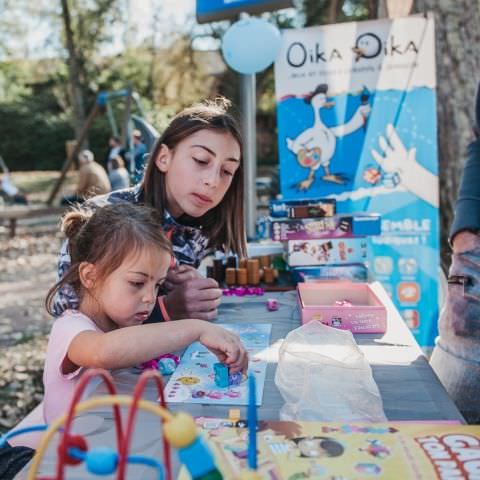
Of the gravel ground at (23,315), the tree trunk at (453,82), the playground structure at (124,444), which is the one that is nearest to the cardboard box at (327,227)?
the playground structure at (124,444)

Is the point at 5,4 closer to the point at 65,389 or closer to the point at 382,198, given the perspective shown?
the point at 382,198

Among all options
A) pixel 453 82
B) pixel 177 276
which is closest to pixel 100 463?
pixel 177 276

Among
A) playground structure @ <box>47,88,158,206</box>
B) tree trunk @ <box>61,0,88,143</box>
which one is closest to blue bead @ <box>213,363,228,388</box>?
playground structure @ <box>47,88,158,206</box>

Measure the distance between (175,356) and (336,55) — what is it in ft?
7.65

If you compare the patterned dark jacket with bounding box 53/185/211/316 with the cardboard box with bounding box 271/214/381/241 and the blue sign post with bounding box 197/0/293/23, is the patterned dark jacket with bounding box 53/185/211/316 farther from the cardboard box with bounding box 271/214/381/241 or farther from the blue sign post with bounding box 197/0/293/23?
the blue sign post with bounding box 197/0/293/23

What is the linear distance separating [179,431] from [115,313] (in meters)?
0.76

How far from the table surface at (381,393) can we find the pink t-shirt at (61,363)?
0.32ft

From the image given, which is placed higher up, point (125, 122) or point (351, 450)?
point (125, 122)

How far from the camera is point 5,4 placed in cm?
1702

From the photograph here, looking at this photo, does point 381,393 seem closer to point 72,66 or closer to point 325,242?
point 325,242

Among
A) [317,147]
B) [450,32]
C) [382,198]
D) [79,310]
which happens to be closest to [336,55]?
[317,147]

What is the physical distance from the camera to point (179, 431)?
0.51 m

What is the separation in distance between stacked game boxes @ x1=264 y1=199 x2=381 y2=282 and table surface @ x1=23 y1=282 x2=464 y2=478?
47 cm

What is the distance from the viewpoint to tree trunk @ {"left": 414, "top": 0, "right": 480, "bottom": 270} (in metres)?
3.79
